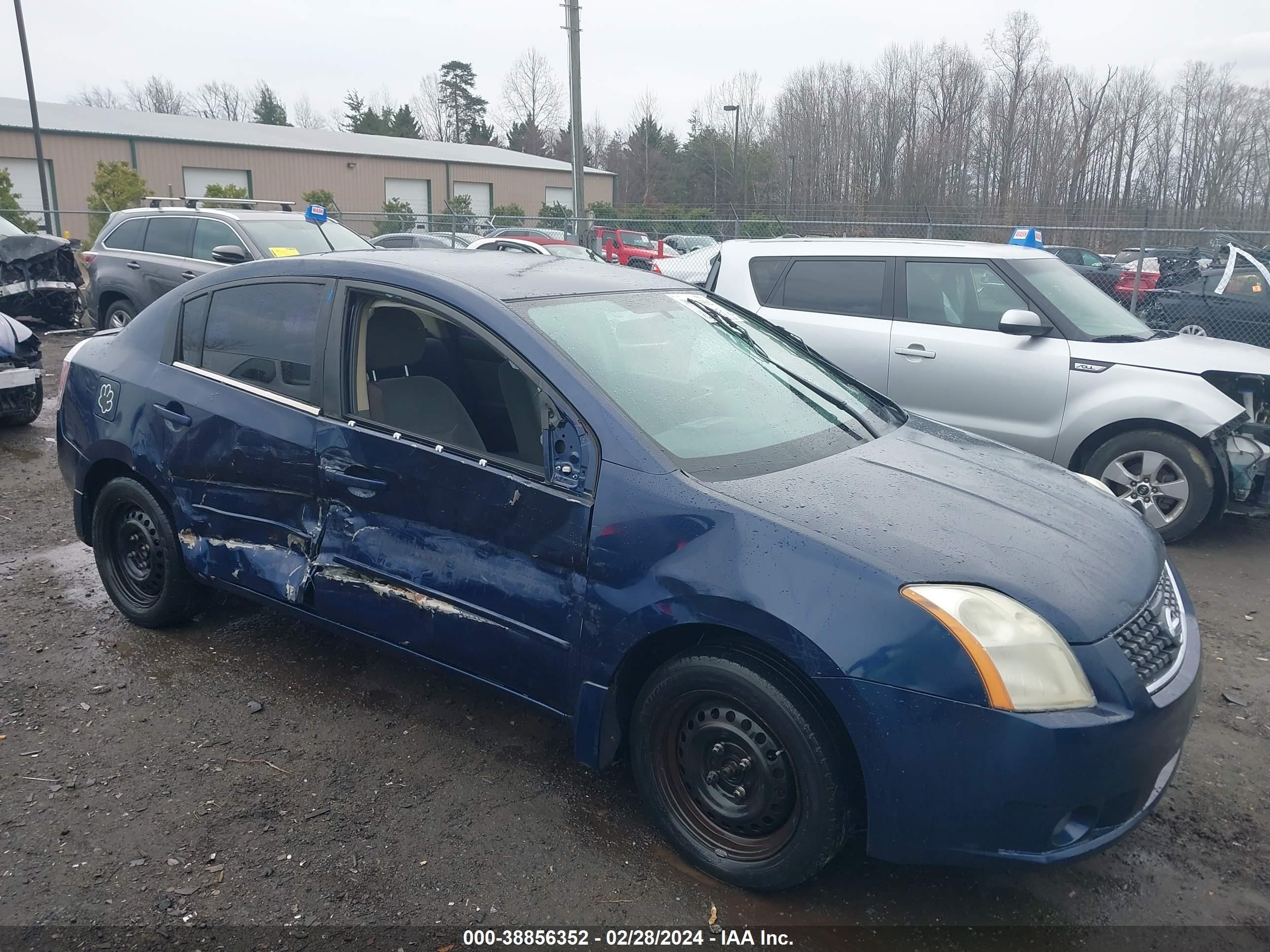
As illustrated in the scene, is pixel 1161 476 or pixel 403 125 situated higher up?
pixel 403 125

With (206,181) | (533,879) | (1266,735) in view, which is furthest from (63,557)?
(206,181)

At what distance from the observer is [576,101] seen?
17.0m

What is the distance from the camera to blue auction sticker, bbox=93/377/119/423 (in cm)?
415

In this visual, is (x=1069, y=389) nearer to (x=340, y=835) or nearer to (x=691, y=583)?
(x=691, y=583)

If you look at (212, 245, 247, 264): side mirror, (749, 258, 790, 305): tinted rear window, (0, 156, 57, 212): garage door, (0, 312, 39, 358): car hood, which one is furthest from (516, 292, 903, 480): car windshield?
(0, 156, 57, 212): garage door

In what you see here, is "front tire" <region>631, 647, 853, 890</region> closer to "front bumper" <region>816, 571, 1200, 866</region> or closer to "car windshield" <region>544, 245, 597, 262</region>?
"front bumper" <region>816, 571, 1200, 866</region>

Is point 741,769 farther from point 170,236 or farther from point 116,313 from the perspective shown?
point 116,313

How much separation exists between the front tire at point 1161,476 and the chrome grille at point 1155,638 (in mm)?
3150

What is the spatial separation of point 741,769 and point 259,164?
4086 centimetres

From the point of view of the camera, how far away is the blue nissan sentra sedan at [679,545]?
2344mm

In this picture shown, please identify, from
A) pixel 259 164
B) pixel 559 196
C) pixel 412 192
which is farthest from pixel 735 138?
pixel 259 164

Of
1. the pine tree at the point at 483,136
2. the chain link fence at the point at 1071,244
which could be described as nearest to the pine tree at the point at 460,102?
the pine tree at the point at 483,136

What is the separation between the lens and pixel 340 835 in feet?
Answer: 9.67

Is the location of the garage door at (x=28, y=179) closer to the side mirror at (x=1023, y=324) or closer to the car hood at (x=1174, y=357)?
the side mirror at (x=1023, y=324)
